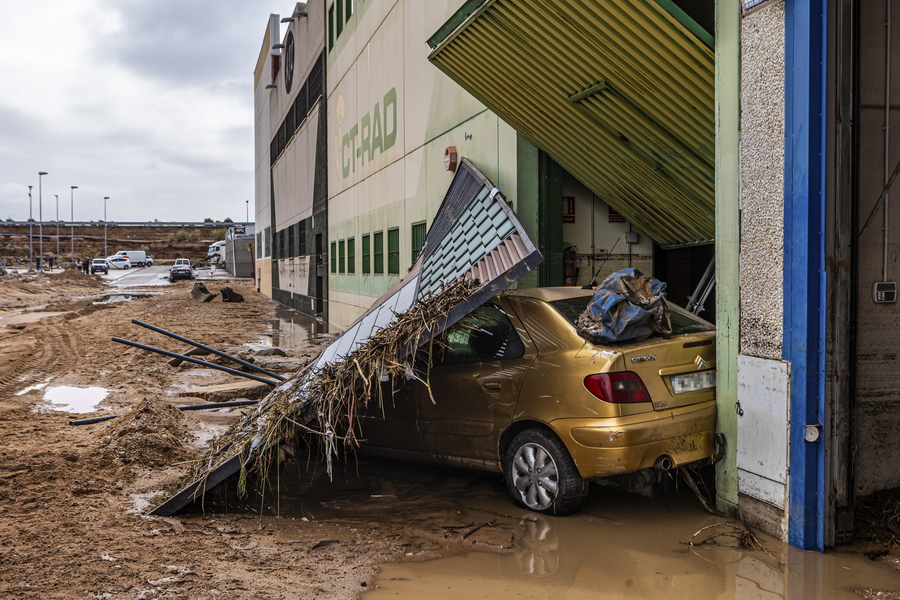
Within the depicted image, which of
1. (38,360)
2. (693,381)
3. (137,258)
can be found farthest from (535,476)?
(137,258)

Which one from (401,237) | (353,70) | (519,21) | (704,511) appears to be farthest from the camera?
(353,70)

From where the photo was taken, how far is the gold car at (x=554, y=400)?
17.4 feet

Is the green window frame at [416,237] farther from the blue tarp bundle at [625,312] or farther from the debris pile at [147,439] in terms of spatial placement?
the blue tarp bundle at [625,312]

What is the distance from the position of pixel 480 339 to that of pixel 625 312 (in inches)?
48.6

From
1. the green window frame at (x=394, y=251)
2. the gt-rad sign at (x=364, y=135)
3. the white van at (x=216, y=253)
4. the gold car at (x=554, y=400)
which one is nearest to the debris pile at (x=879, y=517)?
the gold car at (x=554, y=400)

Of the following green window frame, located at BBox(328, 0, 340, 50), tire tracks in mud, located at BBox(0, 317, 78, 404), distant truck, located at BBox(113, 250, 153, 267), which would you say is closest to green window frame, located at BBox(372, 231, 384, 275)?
tire tracks in mud, located at BBox(0, 317, 78, 404)

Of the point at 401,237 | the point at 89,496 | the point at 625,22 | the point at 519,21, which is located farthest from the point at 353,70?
the point at 89,496

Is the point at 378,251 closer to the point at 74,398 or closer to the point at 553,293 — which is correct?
the point at 74,398

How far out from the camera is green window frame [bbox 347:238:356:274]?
67.8ft

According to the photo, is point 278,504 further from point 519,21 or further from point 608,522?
point 519,21

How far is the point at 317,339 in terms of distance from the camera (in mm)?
20453

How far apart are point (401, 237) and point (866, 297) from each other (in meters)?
10.9

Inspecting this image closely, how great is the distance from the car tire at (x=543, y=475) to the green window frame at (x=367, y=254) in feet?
42.4

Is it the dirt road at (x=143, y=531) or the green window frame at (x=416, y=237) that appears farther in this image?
the green window frame at (x=416, y=237)
